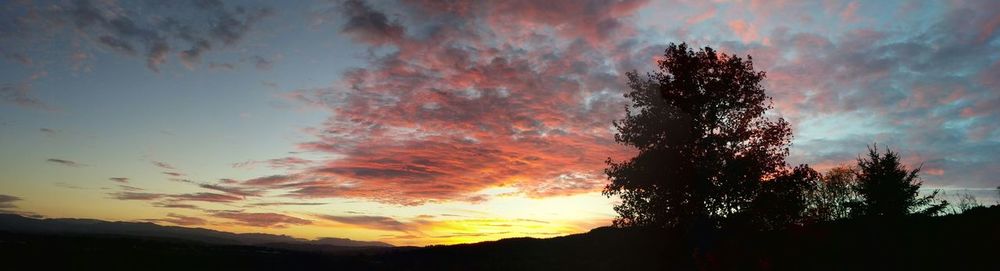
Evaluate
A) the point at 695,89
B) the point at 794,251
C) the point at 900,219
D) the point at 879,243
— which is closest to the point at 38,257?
the point at 695,89

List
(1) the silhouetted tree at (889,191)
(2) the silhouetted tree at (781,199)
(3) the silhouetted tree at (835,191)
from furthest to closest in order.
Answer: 1. (3) the silhouetted tree at (835,191)
2. (1) the silhouetted tree at (889,191)
3. (2) the silhouetted tree at (781,199)

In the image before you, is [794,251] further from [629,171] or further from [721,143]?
[629,171]

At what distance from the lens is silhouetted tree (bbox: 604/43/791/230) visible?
26.4 meters

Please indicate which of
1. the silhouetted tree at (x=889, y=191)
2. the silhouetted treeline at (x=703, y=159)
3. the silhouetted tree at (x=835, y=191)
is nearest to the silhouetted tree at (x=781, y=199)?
the silhouetted treeline at (x=703, y=159)

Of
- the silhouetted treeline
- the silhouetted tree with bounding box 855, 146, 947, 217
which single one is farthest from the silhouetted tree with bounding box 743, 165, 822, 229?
the silhouetted tree with bounding box 855, 146, 947, 217

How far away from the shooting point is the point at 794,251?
99.1ft

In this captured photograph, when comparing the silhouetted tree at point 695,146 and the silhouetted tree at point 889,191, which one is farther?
the silhouetted tree at point 889,191

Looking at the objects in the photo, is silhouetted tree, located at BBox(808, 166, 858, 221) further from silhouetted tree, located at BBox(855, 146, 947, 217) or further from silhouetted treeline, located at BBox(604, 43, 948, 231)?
silhouetted treeline, located at BBox(604, 43, 948, 231)

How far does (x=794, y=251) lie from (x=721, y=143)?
9.45 meters

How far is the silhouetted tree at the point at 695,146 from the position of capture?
26438 millimetres

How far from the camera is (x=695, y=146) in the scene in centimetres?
2773

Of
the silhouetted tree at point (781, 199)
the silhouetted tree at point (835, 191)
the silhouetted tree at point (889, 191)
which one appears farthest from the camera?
the silhouetted tree at point (835, 191)

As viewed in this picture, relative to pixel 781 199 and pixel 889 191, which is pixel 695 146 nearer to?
pixel 781 199

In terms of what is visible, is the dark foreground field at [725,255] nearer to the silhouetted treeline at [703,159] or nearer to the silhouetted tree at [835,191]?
the silhouetted treeline at [703,159]
